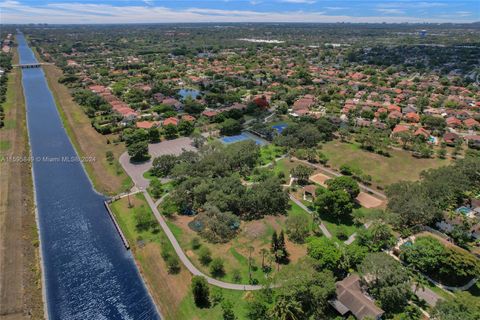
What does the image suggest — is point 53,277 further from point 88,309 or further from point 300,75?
point 300,75

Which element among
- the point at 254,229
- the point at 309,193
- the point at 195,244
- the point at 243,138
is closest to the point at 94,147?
the point at 243,138

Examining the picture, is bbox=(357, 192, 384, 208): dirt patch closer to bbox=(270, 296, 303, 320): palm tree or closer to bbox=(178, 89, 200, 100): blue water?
bbox=(270, 296, 303, 320): palm tree

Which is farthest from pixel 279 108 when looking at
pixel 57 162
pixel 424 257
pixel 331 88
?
pixel 424 257

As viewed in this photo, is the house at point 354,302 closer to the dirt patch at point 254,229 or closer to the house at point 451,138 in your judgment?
the dirt patch at point 254,229

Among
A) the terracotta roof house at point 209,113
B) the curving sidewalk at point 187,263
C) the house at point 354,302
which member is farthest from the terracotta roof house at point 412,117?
the curving sidewalk at point 187,263

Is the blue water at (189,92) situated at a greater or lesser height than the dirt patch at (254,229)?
greater

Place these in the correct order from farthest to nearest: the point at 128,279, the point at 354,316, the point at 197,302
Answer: the point at 128,279 → the point at 197,302 → the point at 354,316

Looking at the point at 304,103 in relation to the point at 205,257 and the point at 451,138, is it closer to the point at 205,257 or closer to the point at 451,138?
the point at 451,138
